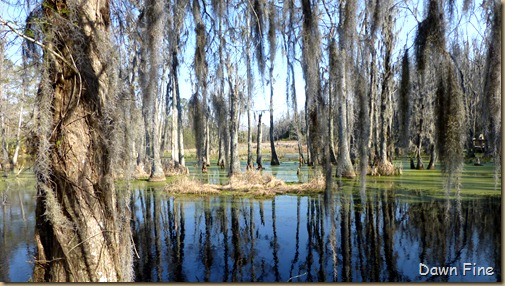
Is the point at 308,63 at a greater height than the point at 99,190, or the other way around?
the point at 308,63

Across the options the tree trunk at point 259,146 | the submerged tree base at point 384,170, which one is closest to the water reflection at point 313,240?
the submerged tree base at point 384,170

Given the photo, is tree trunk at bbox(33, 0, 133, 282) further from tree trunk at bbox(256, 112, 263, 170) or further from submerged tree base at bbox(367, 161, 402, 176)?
tree trunk at bbox(256, 112, 263, 170)

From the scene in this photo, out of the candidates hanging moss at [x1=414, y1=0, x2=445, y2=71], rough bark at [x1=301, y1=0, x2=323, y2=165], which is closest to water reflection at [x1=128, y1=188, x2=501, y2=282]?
rough bark at [x1=301, y1=0, x2=323, y2=165]

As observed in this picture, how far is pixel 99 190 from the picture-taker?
8.13 feet

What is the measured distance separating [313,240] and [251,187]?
192 inches

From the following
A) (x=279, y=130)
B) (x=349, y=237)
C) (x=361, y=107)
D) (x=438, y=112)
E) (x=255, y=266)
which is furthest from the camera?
(x=279, y=130)

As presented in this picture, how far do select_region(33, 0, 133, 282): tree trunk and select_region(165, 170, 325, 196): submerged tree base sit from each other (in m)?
7.53

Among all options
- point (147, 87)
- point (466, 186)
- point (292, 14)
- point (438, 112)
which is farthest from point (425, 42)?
point (466, 186)

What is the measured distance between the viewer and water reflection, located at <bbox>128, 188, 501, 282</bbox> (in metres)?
4.34

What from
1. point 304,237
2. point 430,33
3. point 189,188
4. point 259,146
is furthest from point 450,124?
point 259,146

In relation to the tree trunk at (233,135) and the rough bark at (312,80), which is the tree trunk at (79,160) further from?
the tree trunk at (233,135)

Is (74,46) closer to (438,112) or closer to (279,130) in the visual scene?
(438,112)

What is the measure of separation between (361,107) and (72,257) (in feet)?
7.31

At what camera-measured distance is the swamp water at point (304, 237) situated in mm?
4285
